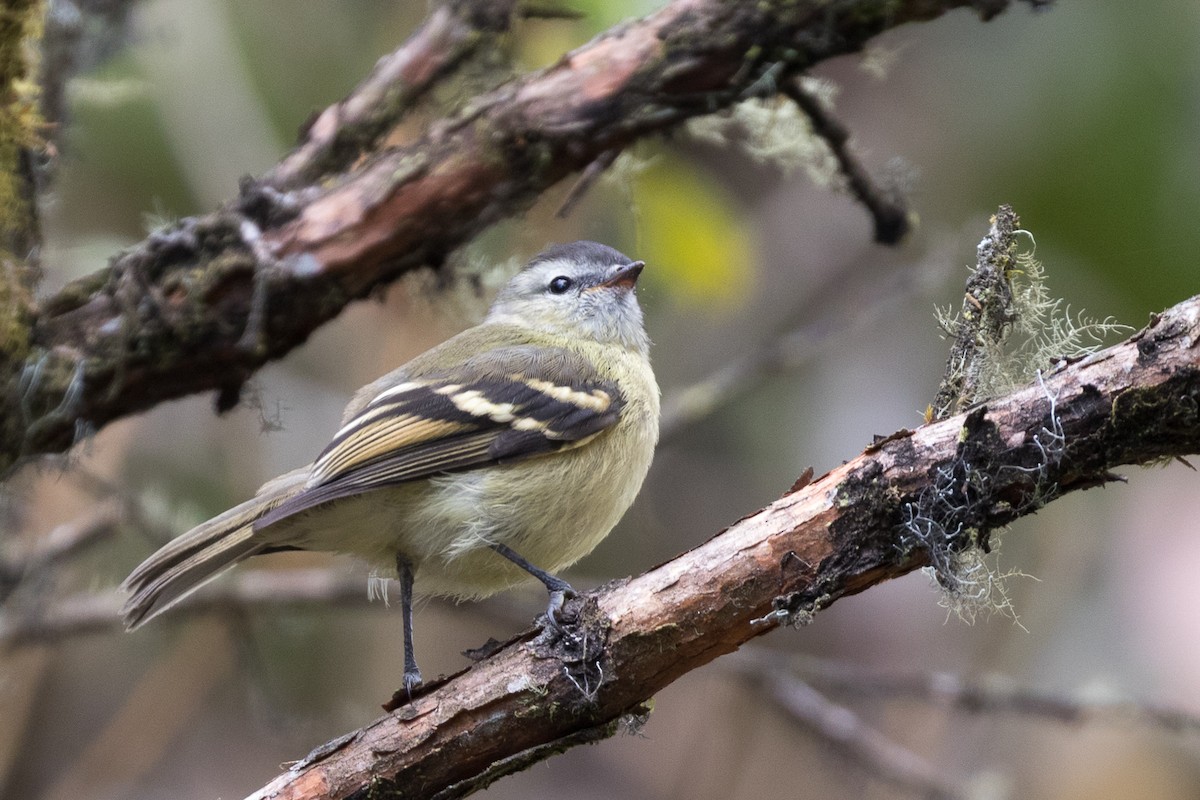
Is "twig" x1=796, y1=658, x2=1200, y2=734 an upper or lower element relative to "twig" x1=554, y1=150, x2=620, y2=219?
lower

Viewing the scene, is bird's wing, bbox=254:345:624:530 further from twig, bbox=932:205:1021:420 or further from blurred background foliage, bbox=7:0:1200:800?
twig, bbox=932:205:1021:420

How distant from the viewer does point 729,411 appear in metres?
5.94

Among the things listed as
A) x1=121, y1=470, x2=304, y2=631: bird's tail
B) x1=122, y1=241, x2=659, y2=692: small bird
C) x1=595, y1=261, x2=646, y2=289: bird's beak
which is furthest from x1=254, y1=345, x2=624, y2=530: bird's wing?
x1=595, y1=261, x2=646, y2=289: bird's beak

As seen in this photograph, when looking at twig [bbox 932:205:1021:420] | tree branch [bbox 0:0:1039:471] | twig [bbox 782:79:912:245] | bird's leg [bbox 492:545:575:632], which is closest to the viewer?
twig [bbox 932:205:1021:420]

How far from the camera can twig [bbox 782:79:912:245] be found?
3143 millimetres

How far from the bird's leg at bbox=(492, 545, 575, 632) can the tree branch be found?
855 mm

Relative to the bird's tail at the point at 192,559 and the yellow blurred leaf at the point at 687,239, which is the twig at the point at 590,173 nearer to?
the yellow blurred leaf at the point at 687,239

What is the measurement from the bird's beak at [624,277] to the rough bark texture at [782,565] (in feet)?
5.33

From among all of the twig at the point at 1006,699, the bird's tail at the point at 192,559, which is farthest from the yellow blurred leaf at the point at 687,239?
the bird's tail at the point at 192,559

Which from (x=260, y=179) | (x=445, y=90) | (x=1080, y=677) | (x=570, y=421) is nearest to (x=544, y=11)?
(x=445, y=90)

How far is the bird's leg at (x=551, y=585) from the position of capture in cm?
227

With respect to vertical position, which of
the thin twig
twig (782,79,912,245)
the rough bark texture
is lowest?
the rough bark texture

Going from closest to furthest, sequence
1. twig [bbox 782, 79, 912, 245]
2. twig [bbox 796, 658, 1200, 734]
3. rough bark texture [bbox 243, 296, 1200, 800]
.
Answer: rough bark texture [bbox 243, 296, 1200, 800]
twig [bbox 782, 79, 912, 245]
twig [bbox 796, 658, 1200, 734]

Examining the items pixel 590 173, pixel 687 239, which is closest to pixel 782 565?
pixel 590 173
